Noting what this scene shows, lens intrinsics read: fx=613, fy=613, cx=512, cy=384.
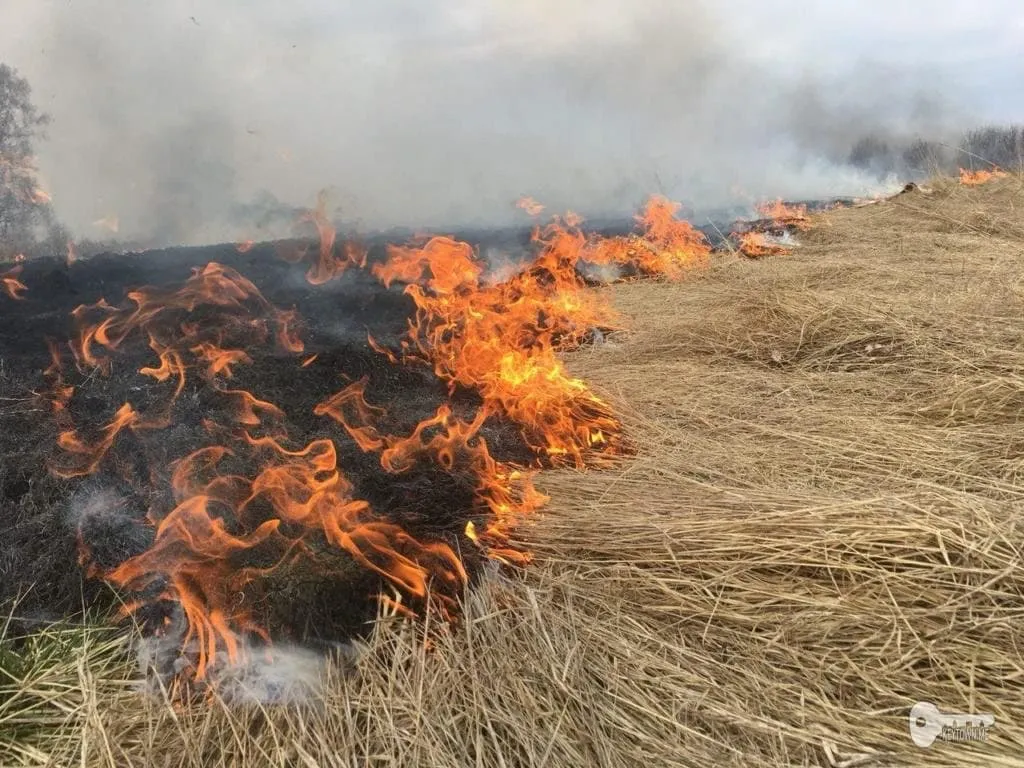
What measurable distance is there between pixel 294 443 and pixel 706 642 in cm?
198

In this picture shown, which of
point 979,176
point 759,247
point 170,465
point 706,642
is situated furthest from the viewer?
point 979,176

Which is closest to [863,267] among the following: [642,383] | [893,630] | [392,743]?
[642,383]

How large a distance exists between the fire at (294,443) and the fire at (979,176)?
8.18m

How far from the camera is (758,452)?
117 inches

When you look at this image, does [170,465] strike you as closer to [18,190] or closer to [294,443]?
[294,443]

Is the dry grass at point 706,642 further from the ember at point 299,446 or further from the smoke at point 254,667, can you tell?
the ember at point 299,446

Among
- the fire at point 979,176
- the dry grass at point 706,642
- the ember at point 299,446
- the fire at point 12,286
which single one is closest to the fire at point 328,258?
the ember at point 299,446

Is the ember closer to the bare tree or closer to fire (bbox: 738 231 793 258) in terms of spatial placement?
fire (bbox: 738 231 793 258)

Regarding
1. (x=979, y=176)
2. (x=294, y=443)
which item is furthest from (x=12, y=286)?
(x=979, y=176)

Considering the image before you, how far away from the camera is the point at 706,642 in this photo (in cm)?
187

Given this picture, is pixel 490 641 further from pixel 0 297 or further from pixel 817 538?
pixel 0 297

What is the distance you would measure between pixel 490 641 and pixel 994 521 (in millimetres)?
1677

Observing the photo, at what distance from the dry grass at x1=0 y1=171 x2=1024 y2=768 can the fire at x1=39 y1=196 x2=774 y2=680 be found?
227mm

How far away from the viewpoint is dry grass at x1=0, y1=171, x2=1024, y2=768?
5.23 ft
